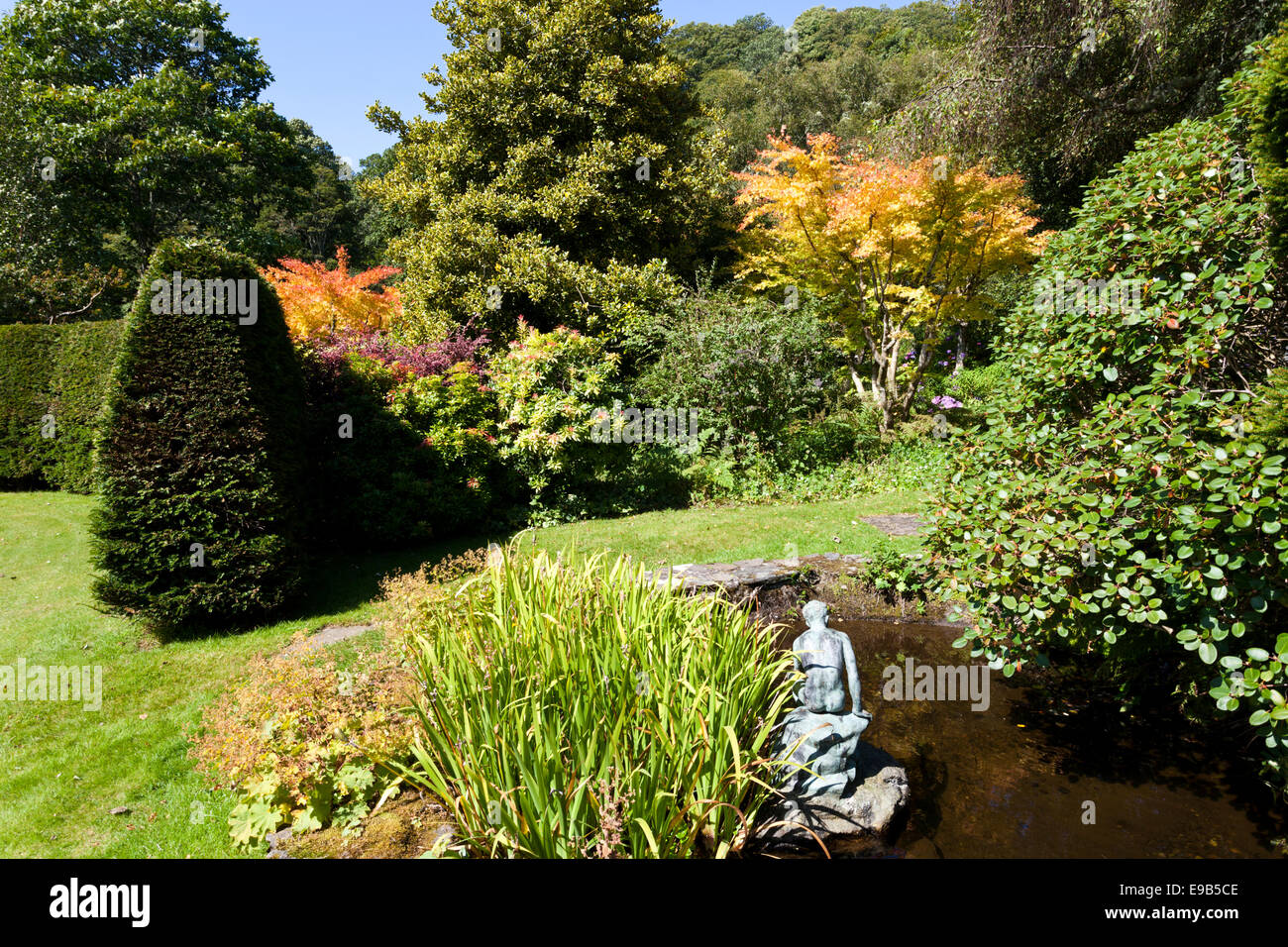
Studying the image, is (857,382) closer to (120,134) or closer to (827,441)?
(827,441)

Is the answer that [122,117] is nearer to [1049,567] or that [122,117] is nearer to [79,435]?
[79,435]

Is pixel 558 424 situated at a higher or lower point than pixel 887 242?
lower

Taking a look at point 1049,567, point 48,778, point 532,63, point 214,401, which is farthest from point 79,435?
point 1049,567

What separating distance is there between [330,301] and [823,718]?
1137 centimetres

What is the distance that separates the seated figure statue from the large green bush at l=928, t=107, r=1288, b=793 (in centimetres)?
84

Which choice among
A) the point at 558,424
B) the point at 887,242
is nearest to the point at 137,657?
the point at 558,424

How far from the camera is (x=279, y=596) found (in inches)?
215

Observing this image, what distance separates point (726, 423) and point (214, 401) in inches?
270

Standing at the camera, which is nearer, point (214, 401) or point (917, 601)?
point (214, 401)

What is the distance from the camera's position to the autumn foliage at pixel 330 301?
10492 millimetres

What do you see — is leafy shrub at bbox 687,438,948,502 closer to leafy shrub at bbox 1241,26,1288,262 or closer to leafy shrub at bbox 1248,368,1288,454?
leafy shrub at bbox 1248,368,1288,454

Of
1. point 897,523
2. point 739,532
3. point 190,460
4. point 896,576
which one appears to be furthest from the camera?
point 739,532

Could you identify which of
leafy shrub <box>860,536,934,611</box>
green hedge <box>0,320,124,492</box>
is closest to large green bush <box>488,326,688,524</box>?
leafy shrub <box>860,536,934,611</box>

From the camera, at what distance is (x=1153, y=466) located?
2.88 m
